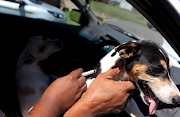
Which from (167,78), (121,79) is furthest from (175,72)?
(121,79)

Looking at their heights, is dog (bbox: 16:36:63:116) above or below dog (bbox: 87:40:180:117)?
below

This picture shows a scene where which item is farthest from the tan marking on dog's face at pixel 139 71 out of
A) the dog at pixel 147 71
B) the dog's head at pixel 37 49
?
the dog's head at pixel 37 49

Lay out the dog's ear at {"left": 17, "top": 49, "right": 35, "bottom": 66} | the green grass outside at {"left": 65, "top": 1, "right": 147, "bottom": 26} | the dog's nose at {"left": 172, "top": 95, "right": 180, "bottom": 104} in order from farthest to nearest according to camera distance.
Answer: the green grass outside at {"left": 65, "top": 1, "right": 147, "bottom": 26}
the dog's ear at {"left": 17, "top": 49, "right": 35, "bottom": 66}
the dog's nose at {"left": 172, "top": 95, "right": 180, "bottom": 104}

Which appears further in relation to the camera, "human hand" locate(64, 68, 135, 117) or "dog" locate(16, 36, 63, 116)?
"dog" locate(16, 36, 63, 116)

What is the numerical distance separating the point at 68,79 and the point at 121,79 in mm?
797

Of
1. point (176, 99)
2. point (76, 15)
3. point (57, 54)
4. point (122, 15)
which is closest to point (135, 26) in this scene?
point (76, 15)

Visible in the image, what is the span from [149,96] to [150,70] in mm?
385

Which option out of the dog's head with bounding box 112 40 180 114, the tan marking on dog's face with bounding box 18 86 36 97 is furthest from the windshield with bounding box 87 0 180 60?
the tan marking on dog's face with bounding box 18 86 36 97

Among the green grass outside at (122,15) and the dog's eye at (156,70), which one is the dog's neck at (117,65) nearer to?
the dog's eye at (156,70)

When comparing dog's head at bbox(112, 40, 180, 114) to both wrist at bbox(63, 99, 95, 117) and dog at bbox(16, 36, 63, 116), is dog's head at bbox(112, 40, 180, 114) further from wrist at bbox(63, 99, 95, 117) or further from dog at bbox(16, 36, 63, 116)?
dog at bbox(16, 36, 63, 116)

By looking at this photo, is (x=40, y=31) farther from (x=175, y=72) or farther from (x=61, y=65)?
(x=175, y=72)

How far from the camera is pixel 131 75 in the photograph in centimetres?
181

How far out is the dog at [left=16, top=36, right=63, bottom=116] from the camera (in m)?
2.13

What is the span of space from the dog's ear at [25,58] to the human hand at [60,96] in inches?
58.1
